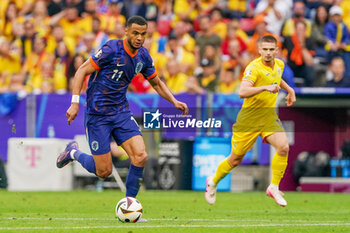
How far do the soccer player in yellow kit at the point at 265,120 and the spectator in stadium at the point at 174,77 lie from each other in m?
7.01

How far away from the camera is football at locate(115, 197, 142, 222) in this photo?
30.7 feet

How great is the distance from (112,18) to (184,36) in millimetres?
2382

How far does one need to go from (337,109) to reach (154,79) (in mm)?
8303

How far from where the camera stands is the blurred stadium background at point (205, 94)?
56.1ft

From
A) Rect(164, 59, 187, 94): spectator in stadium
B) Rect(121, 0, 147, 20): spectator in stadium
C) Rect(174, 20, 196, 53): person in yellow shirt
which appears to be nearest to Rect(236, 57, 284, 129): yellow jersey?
Rect(164, 59, 187, 94): spectator in stadium

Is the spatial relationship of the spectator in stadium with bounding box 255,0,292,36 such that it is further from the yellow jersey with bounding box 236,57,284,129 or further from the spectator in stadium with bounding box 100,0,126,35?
the yellow jersey with bounding box 236,57,284,129

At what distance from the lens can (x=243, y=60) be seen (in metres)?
18.8

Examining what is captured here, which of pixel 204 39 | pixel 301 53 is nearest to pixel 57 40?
pixel 204 39

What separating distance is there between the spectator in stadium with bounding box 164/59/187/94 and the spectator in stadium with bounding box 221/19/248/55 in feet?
4.16

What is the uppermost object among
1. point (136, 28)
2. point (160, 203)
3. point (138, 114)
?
point (136, 28)

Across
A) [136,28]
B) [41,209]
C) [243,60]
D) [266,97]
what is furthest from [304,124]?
[136,28]

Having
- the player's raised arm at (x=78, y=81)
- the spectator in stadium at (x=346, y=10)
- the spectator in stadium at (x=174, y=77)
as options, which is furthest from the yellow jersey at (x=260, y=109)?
the spectator in stadium at (x=346, y=10)

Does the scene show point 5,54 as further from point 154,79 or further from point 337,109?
point 154,79

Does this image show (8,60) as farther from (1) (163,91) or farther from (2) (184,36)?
(1) (163,91)
